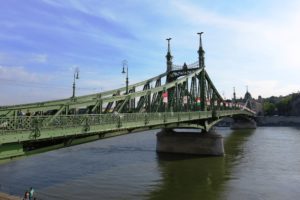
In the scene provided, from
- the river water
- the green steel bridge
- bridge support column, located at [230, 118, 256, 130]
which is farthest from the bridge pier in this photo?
bridge support column, located at [230, 118, 256, 130]

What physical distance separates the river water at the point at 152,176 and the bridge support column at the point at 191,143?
8.22 ft

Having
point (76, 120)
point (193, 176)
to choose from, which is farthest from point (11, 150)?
point (193, 176)

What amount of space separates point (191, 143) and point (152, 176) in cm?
1849

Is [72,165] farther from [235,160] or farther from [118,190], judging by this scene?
[235,160]

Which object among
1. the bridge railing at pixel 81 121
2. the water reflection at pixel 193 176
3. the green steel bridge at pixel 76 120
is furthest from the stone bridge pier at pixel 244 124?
the bridge railing at pixel 81 121

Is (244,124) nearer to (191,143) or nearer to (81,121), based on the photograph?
(191,143)

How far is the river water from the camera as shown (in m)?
28.5

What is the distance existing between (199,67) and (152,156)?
22.2m

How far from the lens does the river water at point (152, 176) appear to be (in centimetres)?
2845

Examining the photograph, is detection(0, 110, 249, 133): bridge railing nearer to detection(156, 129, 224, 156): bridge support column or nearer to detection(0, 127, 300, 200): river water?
detection(0, 127, 300, 200): river water

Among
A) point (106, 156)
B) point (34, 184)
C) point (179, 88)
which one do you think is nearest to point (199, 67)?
point (179, 88)

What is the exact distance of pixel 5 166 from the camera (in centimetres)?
3844

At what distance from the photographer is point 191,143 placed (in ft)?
174

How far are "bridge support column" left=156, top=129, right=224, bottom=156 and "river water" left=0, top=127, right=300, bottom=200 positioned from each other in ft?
8.22
